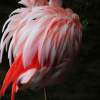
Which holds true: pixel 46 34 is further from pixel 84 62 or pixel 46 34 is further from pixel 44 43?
pixel 84 62

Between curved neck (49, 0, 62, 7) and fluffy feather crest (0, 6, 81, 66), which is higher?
curved neck (49, 0, 62, 7)

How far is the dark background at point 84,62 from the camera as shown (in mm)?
1439

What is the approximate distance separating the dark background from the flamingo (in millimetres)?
23

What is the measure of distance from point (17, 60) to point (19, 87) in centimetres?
9

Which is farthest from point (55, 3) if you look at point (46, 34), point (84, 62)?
point (84, 62)

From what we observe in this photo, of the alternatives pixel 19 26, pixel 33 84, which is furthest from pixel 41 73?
pixel 19 26

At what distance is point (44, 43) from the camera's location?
1457mm

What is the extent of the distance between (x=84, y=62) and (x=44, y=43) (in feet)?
0.45

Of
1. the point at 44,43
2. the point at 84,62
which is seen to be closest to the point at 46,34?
the point at 44,43

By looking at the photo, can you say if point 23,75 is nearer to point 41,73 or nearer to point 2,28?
point 41,73

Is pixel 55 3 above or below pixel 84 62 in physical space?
above

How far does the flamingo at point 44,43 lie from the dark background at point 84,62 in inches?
0.9

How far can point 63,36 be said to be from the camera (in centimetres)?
145

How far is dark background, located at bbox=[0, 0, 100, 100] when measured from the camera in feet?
4.72
